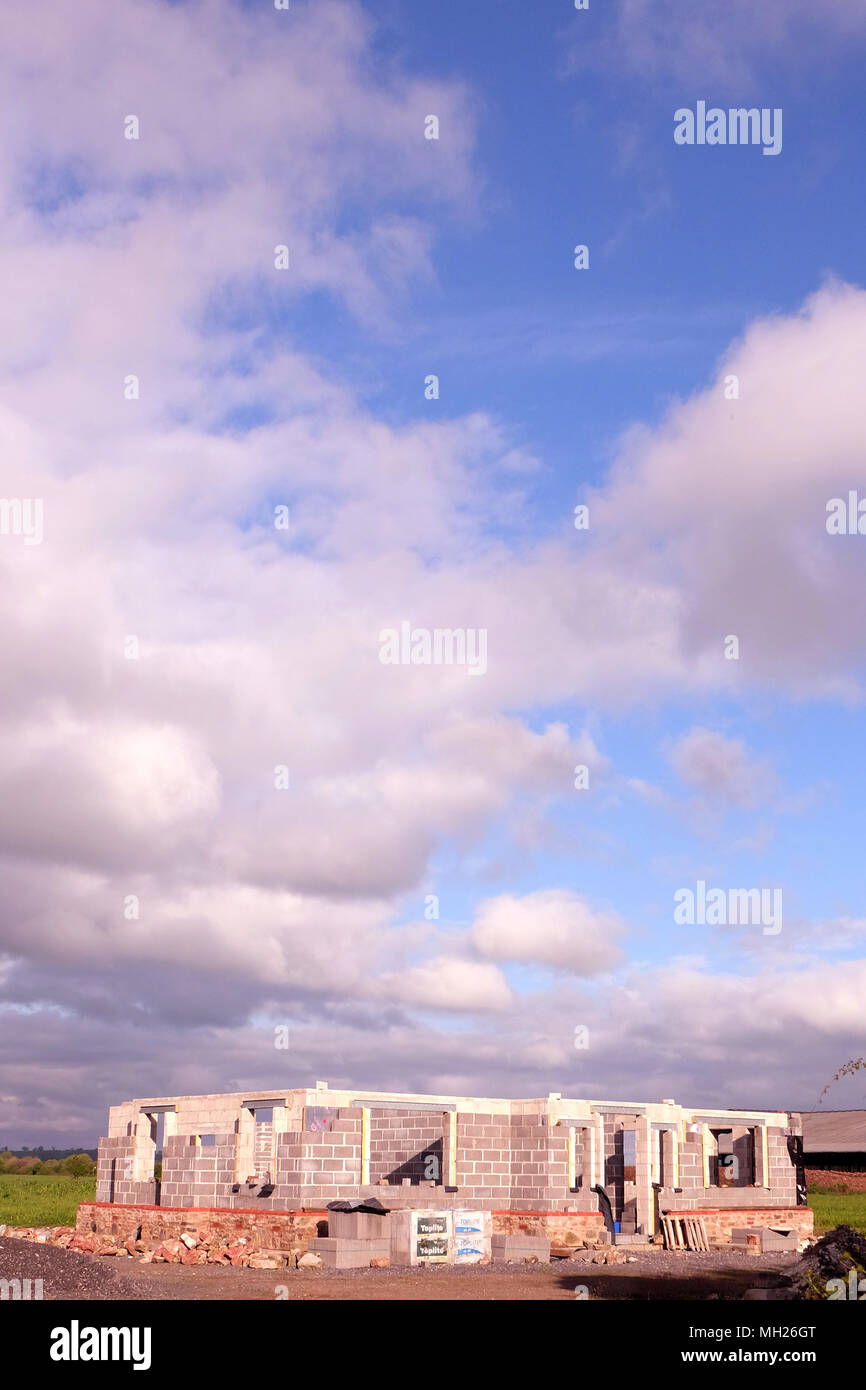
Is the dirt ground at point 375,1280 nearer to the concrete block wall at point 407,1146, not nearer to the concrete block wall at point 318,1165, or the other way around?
the concrete block wall at point 318,1165

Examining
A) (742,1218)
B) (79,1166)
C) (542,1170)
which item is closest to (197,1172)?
(542,1170)

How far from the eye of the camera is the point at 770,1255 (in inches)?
1273

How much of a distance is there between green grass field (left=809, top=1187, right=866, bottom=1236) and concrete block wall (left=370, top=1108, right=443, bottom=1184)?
1336 centimetres

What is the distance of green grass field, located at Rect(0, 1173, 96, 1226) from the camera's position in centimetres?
4821

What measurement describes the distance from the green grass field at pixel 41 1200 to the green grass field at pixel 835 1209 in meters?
25.3

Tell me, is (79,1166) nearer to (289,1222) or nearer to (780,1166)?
(780,1166)

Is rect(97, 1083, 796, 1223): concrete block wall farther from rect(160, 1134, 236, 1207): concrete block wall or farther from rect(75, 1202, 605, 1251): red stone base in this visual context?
rect(75, 1202, 605, 1251): red stone base

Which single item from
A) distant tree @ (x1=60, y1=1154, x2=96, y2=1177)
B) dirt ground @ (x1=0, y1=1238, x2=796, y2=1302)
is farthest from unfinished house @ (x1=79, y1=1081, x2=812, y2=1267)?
distant tree @ (x1=60, y1=1154, x2=96, y2=1177)

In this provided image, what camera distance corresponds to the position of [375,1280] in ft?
77.8

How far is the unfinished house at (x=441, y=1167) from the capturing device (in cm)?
2981

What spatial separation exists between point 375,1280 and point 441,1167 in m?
9.35
